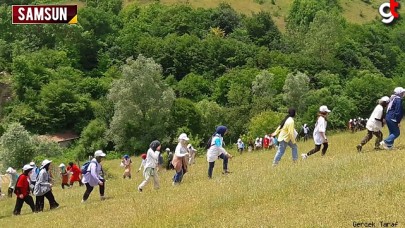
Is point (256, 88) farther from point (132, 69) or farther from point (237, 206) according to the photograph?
point (237, 206)

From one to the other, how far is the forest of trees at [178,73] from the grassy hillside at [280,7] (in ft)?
22.6

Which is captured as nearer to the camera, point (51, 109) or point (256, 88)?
point (51, 109)

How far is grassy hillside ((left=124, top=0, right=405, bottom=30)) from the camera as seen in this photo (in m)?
128

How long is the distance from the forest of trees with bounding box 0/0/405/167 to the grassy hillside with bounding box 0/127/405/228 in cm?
3454

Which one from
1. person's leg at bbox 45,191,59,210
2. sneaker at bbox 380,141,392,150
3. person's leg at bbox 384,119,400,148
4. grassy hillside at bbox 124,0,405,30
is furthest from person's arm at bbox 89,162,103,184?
grassy hillside at bbox 124,0,405,30

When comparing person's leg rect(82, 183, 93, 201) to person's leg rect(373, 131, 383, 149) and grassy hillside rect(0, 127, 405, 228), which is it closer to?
grassy hillside rect(0, 127, 405, 228)

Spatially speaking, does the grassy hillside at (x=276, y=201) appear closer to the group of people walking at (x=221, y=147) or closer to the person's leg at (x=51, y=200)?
the group of people walking at (x=221, y=147)

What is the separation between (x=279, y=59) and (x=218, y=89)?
14.8 m

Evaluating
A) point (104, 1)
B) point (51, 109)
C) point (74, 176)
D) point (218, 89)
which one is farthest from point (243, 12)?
point (74, 176)

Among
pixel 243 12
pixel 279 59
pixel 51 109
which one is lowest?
pixel 51 109

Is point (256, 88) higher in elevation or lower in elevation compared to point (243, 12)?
lower

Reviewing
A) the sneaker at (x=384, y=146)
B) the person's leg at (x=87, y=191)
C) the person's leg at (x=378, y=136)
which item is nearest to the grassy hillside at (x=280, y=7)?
the person's leg at (x=87, y=191)

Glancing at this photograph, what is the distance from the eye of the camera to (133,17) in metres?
120

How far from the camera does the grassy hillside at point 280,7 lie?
420 feet
